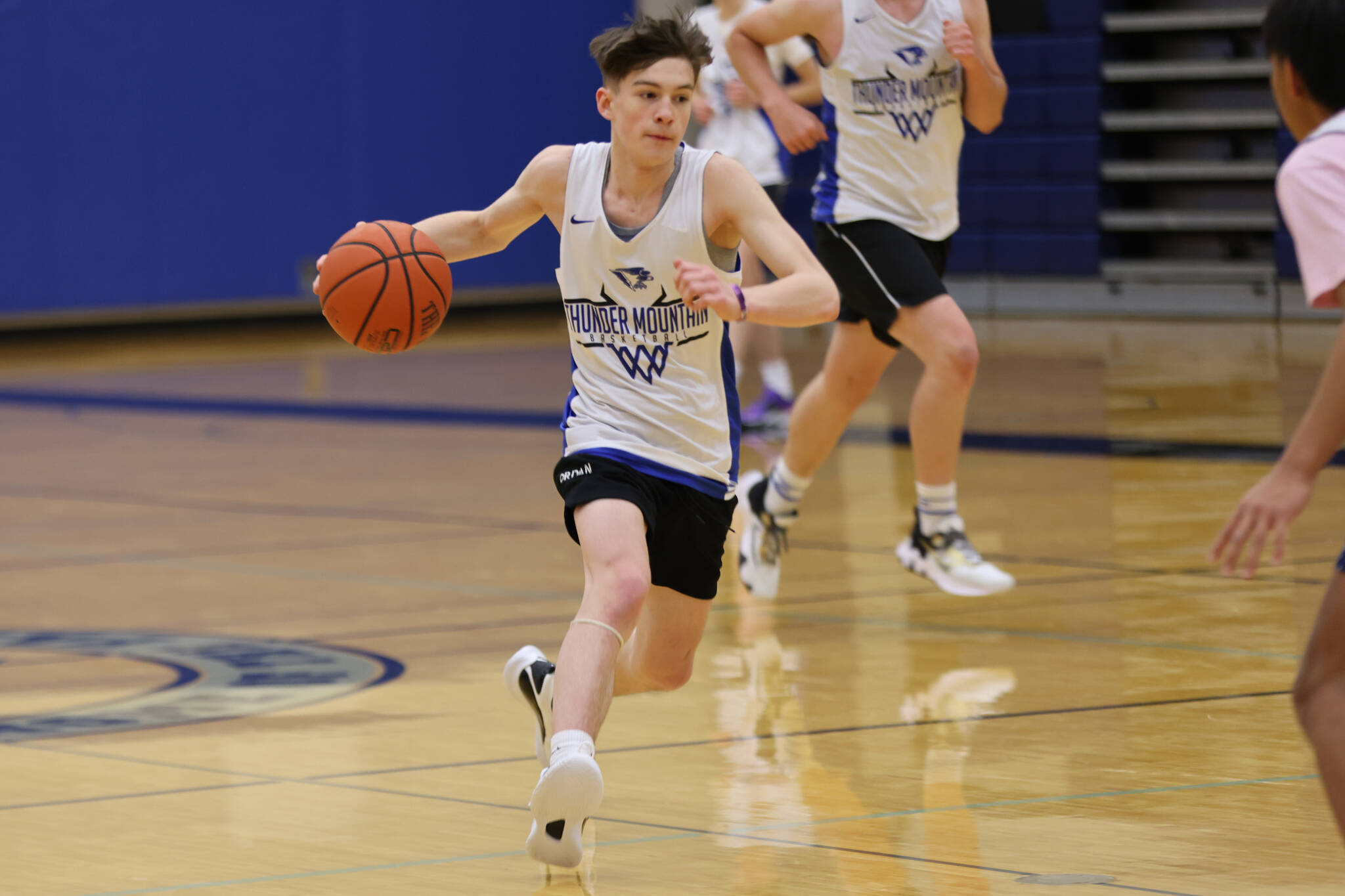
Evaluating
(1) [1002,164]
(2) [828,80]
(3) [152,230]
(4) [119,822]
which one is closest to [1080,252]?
(1) [1002,164]

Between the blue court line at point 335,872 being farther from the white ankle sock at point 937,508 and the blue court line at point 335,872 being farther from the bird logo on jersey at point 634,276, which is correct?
the white ankle sock at point 937,508

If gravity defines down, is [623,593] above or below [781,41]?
below

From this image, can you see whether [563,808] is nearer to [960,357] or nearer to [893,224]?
[960,357]

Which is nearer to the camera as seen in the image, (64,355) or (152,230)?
(64,355)

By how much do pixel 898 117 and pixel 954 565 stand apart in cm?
125

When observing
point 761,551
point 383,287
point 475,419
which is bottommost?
point 475,419

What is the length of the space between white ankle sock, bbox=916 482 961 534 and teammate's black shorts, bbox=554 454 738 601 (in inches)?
77.5

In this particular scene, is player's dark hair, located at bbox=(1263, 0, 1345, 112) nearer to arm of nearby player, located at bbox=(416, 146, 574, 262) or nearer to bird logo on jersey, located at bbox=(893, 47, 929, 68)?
arm of nearby player, located at bbox=(416, 146, 574, 262)

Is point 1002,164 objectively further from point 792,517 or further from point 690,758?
point 690,758

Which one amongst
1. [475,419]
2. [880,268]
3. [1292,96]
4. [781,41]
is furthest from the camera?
[475,419]

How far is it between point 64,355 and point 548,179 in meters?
13.0

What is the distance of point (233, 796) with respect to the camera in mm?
3994

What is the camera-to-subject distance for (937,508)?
232 inches

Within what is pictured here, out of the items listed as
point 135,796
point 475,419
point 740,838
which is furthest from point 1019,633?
point 475,419
